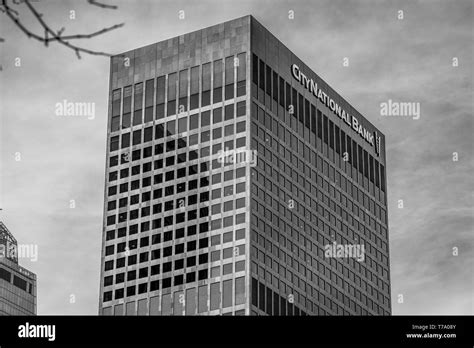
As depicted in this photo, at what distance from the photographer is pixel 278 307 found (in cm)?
19900
